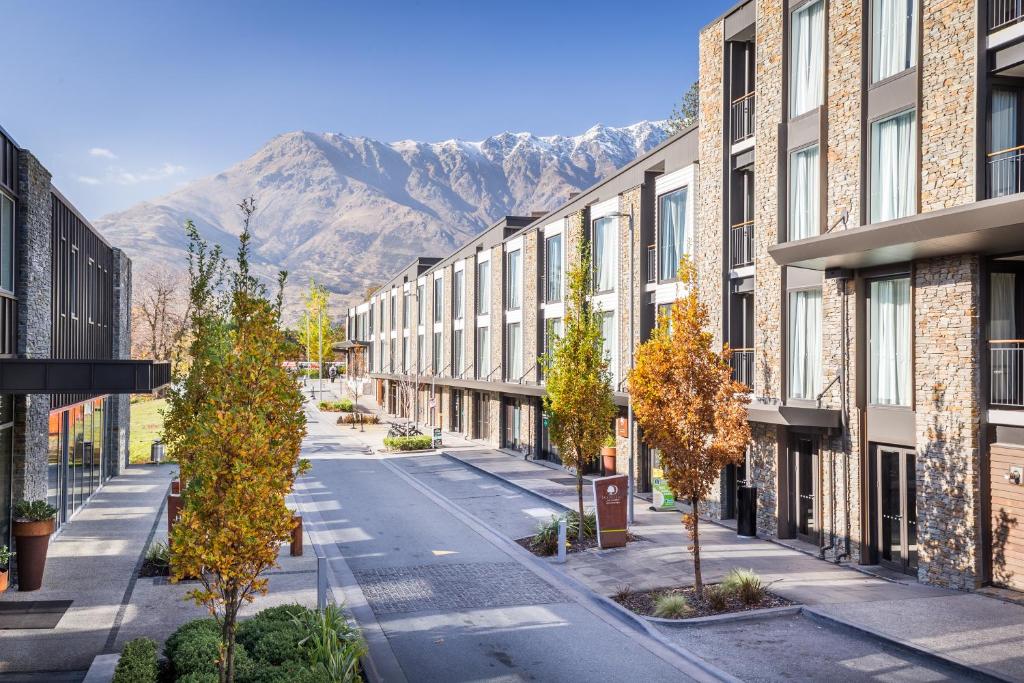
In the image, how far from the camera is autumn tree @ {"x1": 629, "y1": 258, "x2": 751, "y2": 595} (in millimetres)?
14445

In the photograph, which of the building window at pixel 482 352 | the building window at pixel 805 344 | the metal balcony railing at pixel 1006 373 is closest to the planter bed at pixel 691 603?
the metal balcony railing at pixel 1006 373

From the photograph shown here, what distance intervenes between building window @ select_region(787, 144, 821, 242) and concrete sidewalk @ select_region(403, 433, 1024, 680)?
7.57 m

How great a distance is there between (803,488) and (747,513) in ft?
5.02

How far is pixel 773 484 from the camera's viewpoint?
2012 centimetres

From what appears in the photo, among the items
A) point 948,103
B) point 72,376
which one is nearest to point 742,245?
point 948,103

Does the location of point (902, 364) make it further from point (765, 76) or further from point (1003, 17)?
point (765, 76)

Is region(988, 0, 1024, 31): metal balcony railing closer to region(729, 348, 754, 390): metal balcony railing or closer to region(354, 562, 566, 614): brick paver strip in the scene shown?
region(729, 348, 754, 390): metal balcony railing

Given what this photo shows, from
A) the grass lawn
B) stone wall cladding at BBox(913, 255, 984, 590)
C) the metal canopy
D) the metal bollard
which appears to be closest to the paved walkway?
the metal bollard

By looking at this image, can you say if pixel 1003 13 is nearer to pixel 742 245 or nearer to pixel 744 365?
pixel 742 245

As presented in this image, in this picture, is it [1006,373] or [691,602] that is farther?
[1006,373]

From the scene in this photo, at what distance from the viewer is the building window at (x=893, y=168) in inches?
652

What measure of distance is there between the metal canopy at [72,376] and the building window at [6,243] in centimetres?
256

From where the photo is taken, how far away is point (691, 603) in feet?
47.9

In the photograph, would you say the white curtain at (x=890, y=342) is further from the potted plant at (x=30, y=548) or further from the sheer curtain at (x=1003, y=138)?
the potted plant at (x=30, y=548)
